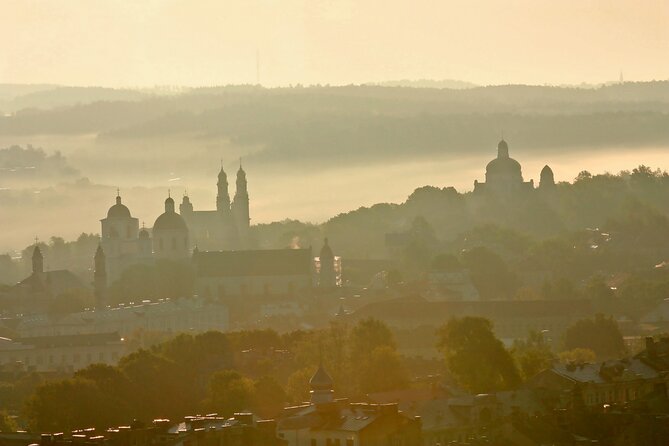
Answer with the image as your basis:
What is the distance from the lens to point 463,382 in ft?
348

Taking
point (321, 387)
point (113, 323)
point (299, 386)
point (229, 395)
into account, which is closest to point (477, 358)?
point (299, 386)

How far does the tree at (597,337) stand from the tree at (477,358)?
2041 cm

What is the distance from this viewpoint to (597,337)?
474 ft

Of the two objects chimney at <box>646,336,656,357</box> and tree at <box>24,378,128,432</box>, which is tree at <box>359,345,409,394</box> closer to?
chimney at <box>646,336,656,357</box>

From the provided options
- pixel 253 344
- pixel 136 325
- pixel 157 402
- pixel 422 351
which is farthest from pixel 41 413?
pixel 136 325

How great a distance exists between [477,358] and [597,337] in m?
34.7

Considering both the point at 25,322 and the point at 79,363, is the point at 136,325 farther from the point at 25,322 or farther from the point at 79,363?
the point at 79,363

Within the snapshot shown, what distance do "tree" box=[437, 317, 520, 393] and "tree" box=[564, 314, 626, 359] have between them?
20.4 meters

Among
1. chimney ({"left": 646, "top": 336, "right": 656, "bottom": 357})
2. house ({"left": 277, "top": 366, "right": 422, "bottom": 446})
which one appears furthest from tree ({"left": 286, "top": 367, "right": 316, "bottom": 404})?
Answer: house ({"left": 277, "top": 366, "right": 422, "bottom": 446})

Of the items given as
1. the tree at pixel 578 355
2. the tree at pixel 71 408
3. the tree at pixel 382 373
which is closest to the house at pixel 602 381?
the tree at pixel 382 373

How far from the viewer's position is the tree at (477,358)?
106 metres

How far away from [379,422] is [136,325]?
124m

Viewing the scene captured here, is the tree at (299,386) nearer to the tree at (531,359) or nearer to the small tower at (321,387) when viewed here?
the tree at (531,359)

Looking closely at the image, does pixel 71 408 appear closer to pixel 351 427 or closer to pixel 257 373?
pixel 351 427
